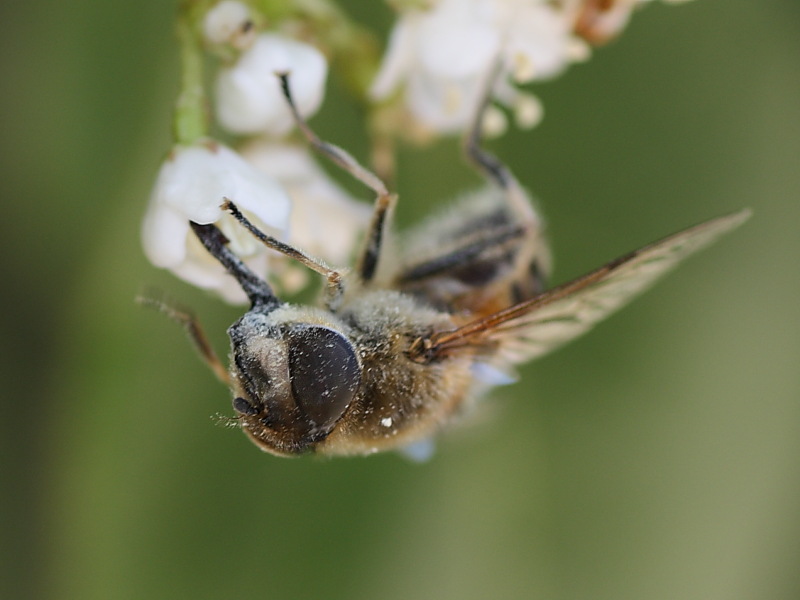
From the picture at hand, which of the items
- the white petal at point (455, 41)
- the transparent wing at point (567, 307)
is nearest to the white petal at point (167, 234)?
the transparent wing at point (567, 307)

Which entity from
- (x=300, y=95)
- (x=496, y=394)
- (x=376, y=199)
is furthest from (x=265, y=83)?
(x=496, y=394)

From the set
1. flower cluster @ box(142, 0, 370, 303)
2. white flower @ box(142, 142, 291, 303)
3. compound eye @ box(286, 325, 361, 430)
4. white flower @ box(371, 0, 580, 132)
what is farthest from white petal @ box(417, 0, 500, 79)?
compound eye @ box(286, 325, 361, 430)

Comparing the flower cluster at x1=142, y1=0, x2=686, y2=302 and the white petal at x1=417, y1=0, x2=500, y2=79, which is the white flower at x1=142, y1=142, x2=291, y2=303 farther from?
the white petal at x1=417, y1=0, x2=500, y2=79

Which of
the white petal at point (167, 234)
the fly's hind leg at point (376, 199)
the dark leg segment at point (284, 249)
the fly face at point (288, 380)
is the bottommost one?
the fly face at point (288, 380)

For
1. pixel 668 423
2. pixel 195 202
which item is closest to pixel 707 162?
pixel 668 423

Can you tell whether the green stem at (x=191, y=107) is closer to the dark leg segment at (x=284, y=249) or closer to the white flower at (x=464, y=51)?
the dark leg segment at (x=284, y=249)

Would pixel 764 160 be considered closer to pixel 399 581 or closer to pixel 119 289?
pixel 399 581

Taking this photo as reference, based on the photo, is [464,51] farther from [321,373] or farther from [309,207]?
[321,373]
